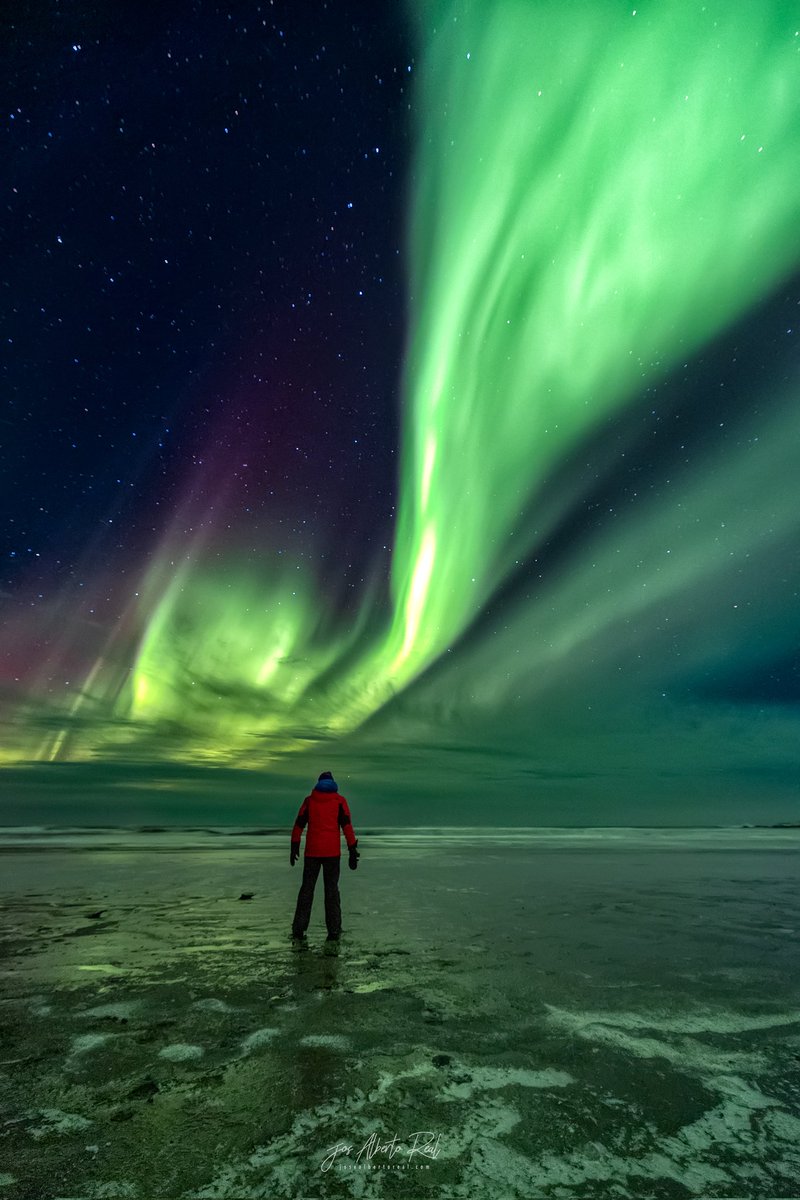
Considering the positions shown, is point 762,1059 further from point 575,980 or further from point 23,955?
point 23,955

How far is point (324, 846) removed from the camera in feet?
25.6

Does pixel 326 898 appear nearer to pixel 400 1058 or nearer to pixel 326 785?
pixel 326 785

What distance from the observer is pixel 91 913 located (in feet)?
29.9

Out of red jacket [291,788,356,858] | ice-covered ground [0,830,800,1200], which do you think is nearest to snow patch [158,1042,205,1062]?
ice-covered ground [0,830,800,1200]

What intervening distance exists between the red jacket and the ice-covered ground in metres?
1.00

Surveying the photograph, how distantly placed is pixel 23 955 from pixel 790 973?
25.0ft

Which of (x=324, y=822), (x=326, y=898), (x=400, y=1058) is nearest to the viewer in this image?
(x=400, y=1058)

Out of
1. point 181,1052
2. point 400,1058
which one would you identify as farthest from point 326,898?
point 400,1058

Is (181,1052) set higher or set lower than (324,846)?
lower

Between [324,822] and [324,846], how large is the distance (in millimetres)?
278

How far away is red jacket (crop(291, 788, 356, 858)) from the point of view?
25.6 feet

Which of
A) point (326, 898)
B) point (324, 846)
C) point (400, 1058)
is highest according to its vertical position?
point (324, 846)

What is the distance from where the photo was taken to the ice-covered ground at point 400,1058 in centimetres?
277

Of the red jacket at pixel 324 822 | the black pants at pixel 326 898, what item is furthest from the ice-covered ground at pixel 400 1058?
the red jacket at pixel 324 822
